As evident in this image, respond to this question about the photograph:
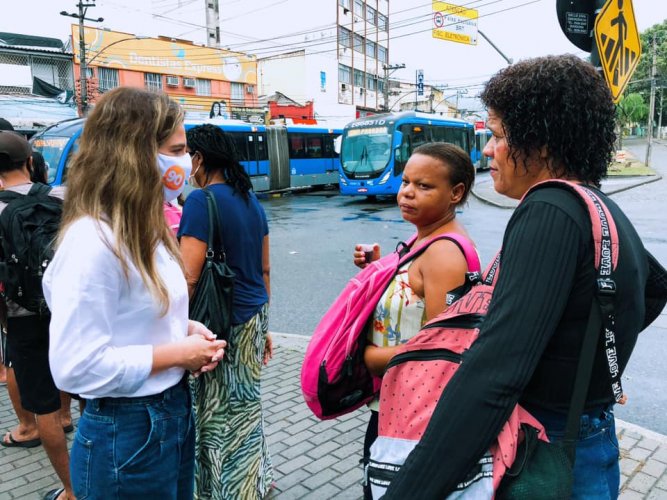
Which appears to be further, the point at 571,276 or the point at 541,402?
the point at 541,402

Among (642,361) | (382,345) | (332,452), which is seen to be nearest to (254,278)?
(382,345)

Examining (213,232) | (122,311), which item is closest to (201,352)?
(122,311)

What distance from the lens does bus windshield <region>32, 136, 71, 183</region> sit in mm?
13961

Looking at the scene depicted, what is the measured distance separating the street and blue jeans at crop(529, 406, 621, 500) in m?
3.25

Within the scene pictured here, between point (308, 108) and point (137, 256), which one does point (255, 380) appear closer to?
point (137, 256)

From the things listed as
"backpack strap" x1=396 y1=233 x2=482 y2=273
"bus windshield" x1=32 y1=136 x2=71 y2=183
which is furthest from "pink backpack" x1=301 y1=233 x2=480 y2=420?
"bus windshield" x1=32 y1=136 x2=71 y2=183

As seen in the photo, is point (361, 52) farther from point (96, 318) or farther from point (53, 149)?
point (96, 318)

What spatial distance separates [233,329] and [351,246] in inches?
334

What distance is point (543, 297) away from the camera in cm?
106

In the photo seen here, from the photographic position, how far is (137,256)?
162 centimetres

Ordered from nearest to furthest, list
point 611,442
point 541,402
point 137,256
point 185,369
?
point 541,402, point 611,442, point 137,256, point 185,369

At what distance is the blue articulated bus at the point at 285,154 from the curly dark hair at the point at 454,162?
16653 mm

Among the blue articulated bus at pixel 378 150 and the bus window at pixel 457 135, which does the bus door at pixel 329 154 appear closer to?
the blue articulated bus at pixel 378 150

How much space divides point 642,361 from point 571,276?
Answer: 4.83 meters
